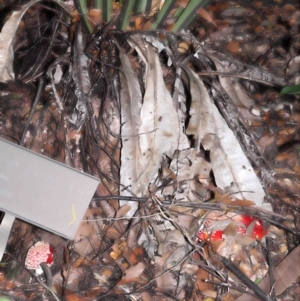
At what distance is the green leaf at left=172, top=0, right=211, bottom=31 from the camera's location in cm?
122

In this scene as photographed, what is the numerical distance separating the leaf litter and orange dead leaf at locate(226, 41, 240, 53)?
1.09 feet

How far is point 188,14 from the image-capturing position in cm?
125

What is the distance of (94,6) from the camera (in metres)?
1.18

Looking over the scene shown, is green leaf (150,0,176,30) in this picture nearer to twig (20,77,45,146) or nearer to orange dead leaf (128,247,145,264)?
twig (20,77,45,146)

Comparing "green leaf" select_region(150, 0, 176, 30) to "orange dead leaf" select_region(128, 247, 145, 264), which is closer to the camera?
Result: "orange dead leaf" select_region(128, 247, 145, 264)

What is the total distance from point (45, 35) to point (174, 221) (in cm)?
73

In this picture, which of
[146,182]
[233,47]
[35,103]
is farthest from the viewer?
[233,47]

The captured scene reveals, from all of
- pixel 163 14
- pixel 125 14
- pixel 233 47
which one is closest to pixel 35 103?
pixel 125 14

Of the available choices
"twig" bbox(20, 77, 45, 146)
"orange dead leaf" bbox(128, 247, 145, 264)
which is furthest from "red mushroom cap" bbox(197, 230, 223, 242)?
"twig" bbox(20, 77, 45, 146)

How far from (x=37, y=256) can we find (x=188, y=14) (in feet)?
2.74

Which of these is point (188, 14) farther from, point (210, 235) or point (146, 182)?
point (210, 235)

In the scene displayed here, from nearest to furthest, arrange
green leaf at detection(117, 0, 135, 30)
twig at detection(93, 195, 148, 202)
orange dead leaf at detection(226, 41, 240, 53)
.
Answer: twig at detection(93, 195, 148, 202), green leaf at detection(117, 0, 135, 30), orange dead leaf at detection(226, 41, 240, 53)

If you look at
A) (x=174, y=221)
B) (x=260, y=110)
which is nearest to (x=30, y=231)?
(x=174, y=221)

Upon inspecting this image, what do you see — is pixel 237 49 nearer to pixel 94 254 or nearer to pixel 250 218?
pixel 250 218
